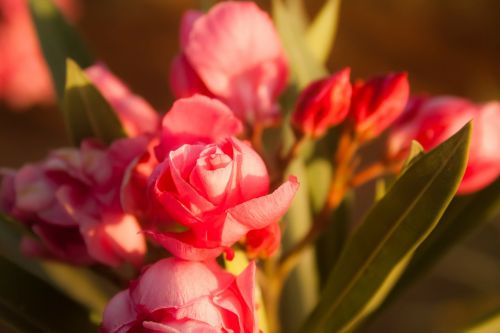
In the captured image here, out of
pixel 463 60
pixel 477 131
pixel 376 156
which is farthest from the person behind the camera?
pixel 463 60

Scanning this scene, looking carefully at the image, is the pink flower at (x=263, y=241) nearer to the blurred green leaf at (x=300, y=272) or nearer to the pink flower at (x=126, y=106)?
the pink flower at (x=126, y=106)

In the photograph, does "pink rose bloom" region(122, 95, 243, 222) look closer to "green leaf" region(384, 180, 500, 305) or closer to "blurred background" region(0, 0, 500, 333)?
"green leaf" region(384, 180, 500, 305)

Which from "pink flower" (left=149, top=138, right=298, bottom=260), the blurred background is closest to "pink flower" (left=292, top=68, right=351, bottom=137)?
"pink flower" (left=149, top=138, right=298, bottom=260)

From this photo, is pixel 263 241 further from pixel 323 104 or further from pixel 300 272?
pixel 300 272

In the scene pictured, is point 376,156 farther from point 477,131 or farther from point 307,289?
point 477,131

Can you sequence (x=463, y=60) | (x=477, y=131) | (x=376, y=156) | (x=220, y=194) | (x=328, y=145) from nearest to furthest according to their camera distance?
(x=220, y=194), (x=477, y=131), (x=328, y=145), (x=376, y=156), (x=463, y=60)

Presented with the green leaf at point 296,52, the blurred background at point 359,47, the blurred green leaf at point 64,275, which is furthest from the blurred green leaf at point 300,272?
the blurred background at point 359,47

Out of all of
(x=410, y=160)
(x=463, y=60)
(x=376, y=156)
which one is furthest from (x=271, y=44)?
(x=463, y=60)
